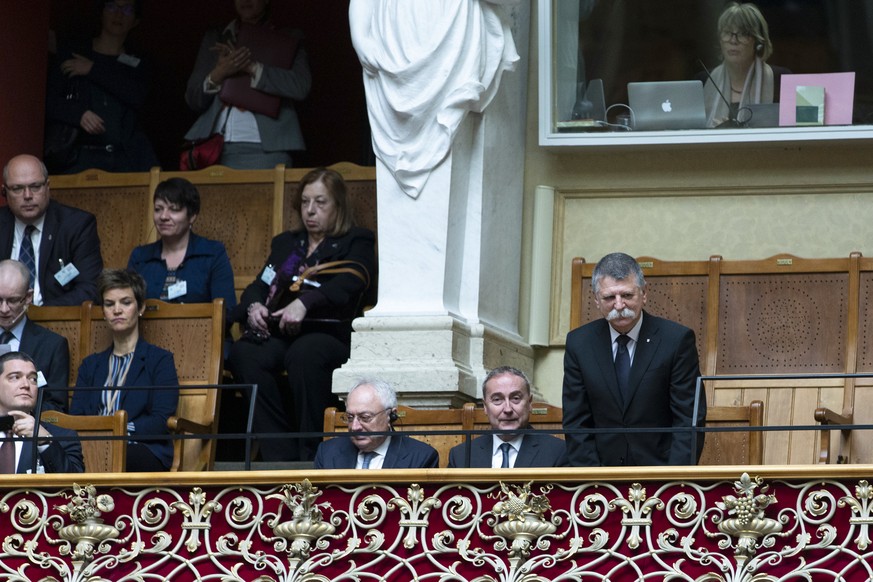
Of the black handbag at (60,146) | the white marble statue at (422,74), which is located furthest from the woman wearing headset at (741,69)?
the black handbag at (60,146)

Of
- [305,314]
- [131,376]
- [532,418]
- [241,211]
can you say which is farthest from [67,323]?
[532,418]

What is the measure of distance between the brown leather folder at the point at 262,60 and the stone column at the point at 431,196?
1183 mm

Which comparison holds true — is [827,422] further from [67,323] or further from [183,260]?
[67,323]

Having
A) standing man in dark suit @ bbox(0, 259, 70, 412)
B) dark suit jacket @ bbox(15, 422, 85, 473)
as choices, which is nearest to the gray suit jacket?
standing man in dark suit @ bbox(0, 259, 70, 412)

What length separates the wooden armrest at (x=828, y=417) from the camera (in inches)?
314

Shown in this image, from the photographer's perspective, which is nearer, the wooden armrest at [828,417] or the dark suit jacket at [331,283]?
the wooden armrest at [828,417]

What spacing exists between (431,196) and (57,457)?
2.04m

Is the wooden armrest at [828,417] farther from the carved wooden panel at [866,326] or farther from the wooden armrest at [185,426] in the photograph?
the wooden armrest at [185,426]

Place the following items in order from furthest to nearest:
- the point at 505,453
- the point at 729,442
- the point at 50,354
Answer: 1. the point at 50,354
2. the point at 729,442
3. the point at 505,453

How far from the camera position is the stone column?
29.3 ft

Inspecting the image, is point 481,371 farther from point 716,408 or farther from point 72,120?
point 72,120

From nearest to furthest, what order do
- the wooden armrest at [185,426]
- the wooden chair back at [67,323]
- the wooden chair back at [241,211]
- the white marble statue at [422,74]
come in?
the wooden armrest at [185,426]
the white marble statue at [422,74]
the wooden chair back at [67,323]
the wooden chair back at [241,211]

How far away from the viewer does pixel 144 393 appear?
8.69 meters

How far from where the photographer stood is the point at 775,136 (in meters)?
9.48
